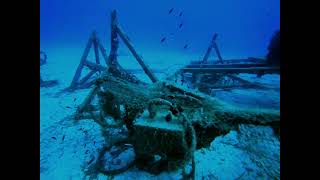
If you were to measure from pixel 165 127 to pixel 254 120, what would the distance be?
1.05m

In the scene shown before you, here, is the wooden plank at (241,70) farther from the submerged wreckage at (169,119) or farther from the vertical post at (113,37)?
the submerged wreckage at (169,119)

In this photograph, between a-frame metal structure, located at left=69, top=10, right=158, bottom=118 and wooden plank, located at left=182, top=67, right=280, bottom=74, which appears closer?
a-frame metal structure, located at left=69, top=10, right=158, bottom=118

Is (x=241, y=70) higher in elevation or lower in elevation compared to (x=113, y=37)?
lower

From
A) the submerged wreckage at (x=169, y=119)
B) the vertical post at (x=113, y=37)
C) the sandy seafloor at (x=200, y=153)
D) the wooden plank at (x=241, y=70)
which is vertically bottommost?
the sandy seafloor at (x=200, y=153)

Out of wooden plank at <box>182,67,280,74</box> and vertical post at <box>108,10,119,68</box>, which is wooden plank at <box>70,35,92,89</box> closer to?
vertical post at <box>108,10,119,68</box>

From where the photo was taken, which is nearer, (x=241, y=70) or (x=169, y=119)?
(x=169, y=119)

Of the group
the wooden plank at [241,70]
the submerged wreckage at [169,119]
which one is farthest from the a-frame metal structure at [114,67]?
the wooden plank at [241,70]

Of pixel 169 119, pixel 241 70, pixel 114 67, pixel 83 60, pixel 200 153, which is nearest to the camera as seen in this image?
pixel 169 119

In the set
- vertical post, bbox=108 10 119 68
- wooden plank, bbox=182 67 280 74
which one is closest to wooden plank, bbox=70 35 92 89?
vertical post, bbox=108 10 119 68

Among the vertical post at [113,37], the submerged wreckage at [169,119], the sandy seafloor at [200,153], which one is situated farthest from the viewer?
the vertical post at [113,37]

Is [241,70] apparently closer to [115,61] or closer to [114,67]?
[114,67]

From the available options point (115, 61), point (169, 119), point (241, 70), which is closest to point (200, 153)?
point (169, 119)

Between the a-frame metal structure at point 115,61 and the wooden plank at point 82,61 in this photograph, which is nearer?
the a-frame metal structure at point 115,61
